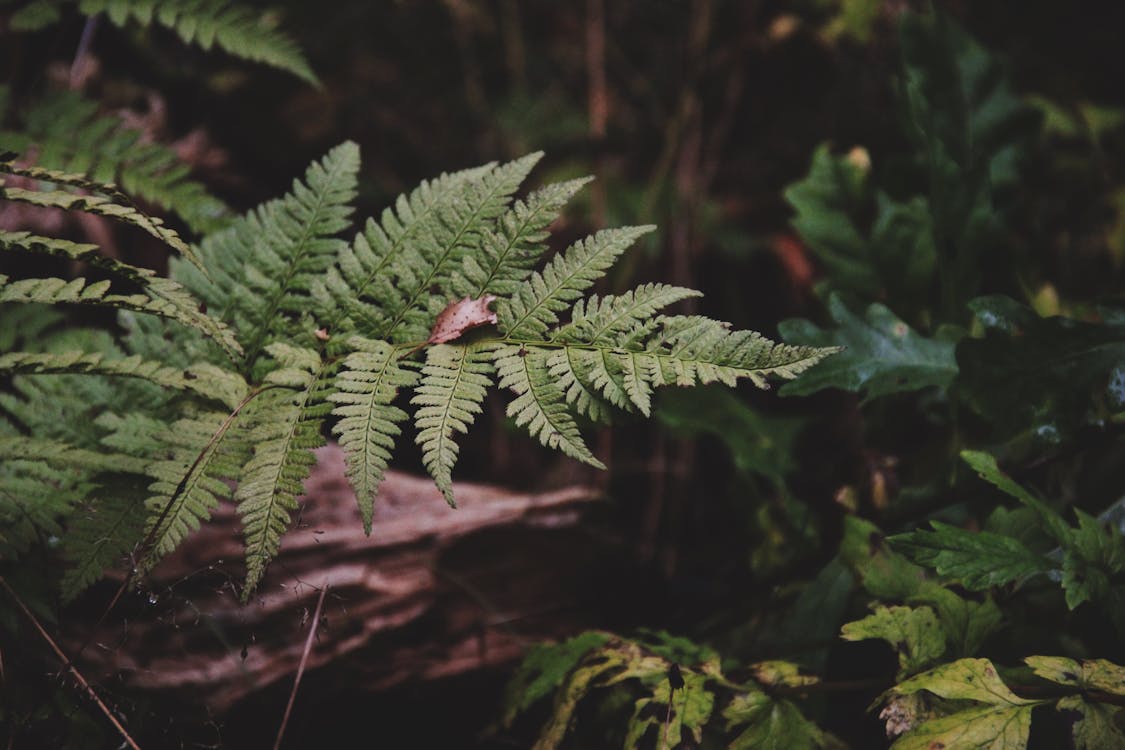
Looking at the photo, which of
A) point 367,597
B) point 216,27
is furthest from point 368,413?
point 216,27

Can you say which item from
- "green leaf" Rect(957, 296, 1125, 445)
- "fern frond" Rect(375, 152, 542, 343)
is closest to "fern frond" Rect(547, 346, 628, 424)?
"fern frond" Rect(375, 152, 542, 343)

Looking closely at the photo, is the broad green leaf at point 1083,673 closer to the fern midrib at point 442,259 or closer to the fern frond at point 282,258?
the fern midrib at point 442,259

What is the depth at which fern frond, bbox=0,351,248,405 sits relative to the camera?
1.39m

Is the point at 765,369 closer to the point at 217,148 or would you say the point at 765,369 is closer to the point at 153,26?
the point at 217,148

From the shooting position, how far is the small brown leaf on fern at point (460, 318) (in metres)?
1.50

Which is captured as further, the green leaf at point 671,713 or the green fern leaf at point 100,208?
the green leaf at point 671,713

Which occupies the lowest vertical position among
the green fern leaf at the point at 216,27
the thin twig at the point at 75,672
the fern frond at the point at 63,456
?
the thin twig at the point at 75,672

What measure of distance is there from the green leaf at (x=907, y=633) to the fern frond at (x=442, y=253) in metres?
1.10

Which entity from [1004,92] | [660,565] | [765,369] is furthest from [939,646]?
[1004,92]

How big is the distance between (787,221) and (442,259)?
2.18 meters

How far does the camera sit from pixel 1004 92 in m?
2.38

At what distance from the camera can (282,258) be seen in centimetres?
168

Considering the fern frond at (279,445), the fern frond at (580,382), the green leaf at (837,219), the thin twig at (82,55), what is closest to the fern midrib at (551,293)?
the fern frond at (580,382)

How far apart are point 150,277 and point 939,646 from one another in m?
1.73
